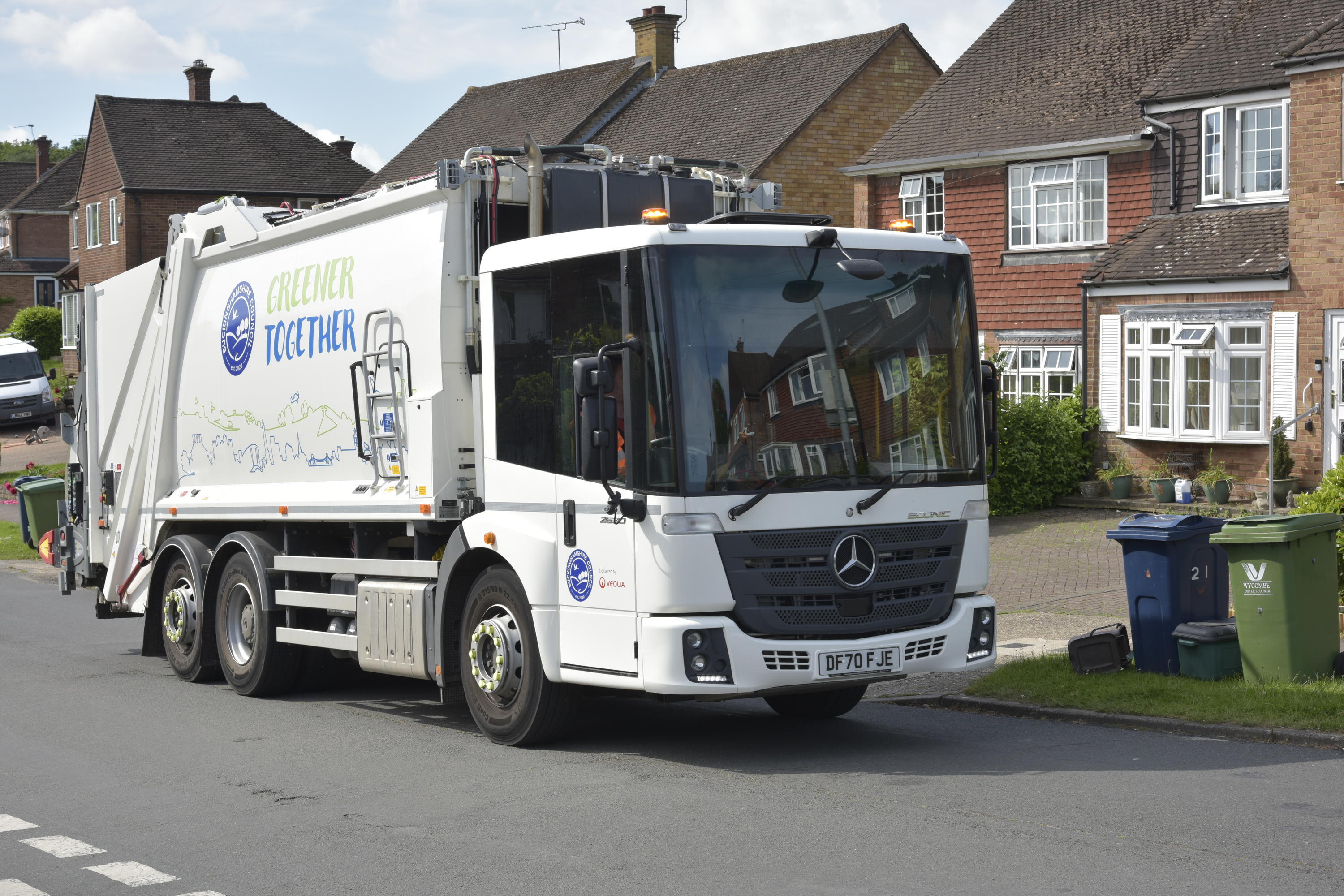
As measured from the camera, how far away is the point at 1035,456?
74.8 ft

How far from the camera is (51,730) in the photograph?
9.72 metres

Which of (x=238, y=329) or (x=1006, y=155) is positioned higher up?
(x=1006, y=155)

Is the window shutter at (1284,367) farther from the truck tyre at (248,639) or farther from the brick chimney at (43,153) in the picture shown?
the brick chimney at (43,153)

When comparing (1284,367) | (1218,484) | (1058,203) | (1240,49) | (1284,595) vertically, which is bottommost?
(1284,595)

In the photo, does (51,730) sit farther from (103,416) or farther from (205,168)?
(205,168)

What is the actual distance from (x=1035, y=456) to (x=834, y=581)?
15388 millimetres

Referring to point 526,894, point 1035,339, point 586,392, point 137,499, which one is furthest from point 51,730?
point 1035,339

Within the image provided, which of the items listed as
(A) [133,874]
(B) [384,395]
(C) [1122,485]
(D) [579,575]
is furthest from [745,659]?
(C) [1122,485]

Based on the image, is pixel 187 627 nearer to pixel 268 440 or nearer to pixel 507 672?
pixel 268 440

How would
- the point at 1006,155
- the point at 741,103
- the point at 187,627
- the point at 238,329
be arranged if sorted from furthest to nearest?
the point at 741,103
the point at 1006,155
the point at 187,627
the point at 238,329

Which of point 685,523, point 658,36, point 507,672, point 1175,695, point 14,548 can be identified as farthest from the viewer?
point 658,36

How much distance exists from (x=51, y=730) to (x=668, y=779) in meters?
4.19

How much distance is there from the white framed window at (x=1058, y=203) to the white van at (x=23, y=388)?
28.1m

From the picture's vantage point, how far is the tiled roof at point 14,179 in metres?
83.6
